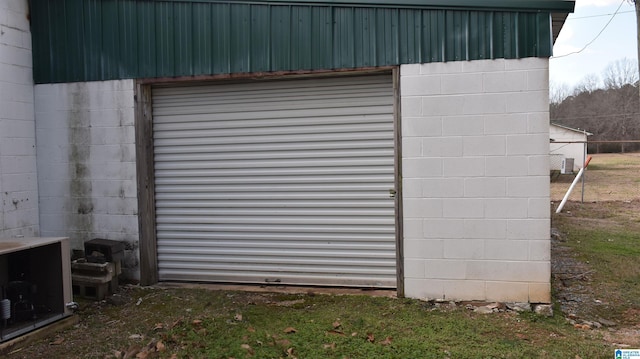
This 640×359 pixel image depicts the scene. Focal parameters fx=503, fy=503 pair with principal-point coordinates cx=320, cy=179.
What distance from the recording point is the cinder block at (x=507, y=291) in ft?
16.4

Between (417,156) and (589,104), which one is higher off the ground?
(589,104)

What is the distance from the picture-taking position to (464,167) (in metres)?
5.11

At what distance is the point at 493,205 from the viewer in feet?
16.6

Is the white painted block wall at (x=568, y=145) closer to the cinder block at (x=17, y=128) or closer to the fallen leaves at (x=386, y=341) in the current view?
the fallen leaves at (x=386, y=341)

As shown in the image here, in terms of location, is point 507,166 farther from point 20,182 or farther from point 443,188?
point 20,182

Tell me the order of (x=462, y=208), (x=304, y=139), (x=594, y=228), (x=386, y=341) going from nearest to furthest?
(x=386, y=341) → (x=462, y=208) → (x=304, y=139) → (x=594, y=228)

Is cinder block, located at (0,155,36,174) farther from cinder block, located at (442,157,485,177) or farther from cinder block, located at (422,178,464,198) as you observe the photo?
cinder block, located at (442,157,485,177)

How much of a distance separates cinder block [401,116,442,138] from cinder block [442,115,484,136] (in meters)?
0.07

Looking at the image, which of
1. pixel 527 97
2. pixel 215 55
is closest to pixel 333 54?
pixel 215 55

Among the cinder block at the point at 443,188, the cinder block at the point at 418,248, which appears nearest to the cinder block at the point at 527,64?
the cinder block at the point at 443,188

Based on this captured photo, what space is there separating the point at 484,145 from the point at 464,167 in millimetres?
293

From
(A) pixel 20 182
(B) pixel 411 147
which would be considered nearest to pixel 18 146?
(A) pixel 20 182

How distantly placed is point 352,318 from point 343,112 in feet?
7.42

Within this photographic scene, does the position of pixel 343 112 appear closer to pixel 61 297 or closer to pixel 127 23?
pixel 127 23
